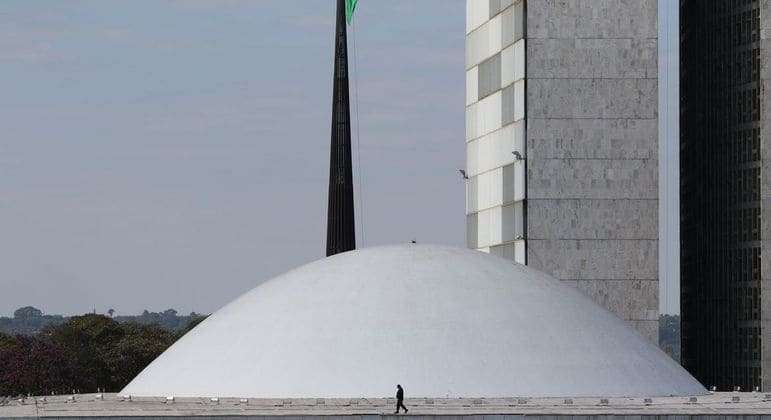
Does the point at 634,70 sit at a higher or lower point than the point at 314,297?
higher

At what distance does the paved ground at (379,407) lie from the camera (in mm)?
68500

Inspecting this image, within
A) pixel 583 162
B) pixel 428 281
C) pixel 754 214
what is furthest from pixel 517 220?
pixel 428 281

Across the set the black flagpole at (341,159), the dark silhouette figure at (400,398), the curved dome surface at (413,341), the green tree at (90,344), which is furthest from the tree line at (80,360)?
the dark silhouette figure at (400,398)

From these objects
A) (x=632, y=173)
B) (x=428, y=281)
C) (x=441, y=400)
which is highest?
Result: (x=632, y=173)

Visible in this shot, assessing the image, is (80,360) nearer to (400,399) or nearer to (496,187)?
(496,187)

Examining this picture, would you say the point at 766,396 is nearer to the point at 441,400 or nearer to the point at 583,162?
the point at 441,400

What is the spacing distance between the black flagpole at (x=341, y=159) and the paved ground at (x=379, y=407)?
57.0 m

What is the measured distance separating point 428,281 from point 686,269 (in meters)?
59.0

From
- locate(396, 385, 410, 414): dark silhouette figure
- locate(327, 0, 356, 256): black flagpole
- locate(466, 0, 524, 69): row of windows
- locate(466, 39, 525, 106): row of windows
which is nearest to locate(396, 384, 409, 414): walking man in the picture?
locate(396, 385, 410, 414): dark silhouette figure

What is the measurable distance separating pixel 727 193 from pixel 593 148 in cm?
1506

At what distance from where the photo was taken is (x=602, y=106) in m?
120

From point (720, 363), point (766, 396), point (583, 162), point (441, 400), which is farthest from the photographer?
point (720, 363)

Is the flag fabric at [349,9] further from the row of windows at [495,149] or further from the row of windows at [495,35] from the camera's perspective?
the row of windows at [495,149]

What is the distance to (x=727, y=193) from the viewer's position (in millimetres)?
130500
